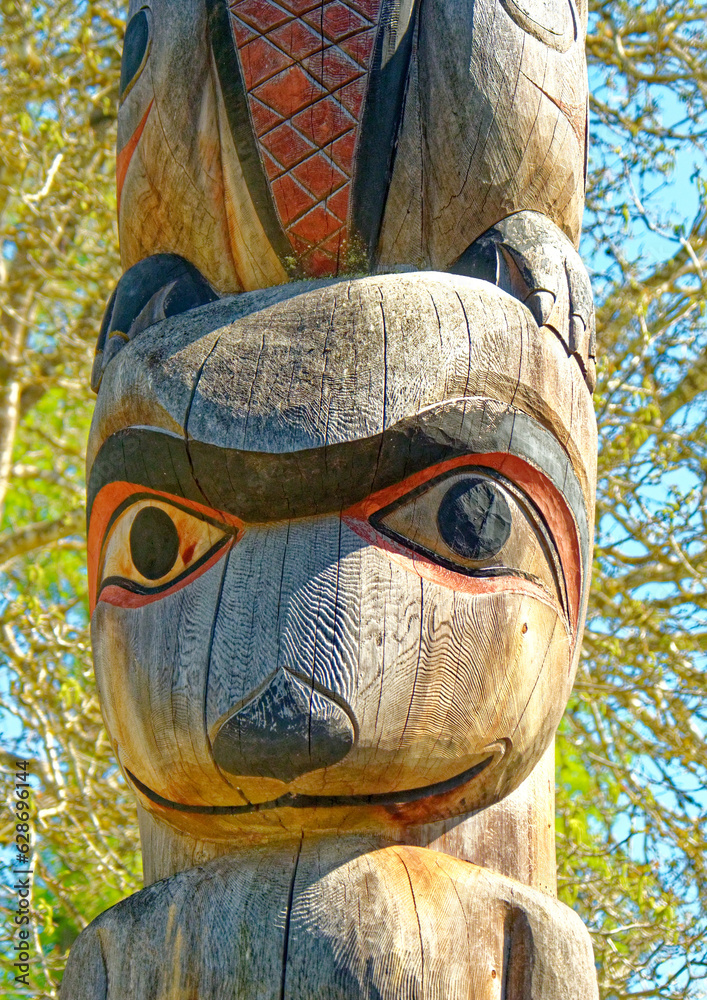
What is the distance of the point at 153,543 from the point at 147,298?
0.76 metres

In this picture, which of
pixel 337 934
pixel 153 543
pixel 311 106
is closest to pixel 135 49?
pixel 311 106

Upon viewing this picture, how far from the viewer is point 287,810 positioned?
2.20 meters

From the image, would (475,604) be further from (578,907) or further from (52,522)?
(52,522)

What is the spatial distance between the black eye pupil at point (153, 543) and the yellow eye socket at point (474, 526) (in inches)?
17.9

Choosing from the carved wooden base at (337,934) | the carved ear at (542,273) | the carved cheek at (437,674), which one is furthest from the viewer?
the carved ear at (542,273)

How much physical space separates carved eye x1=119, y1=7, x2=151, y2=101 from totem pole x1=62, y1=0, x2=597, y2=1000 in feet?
1.43

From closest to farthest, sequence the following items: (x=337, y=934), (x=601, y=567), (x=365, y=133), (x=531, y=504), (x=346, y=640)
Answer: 1. (x=337, y=934)
2. (x=346, y=640)
3. (x=531, y=504)
4. (x=365, y=133)
5. (x=601, y=567)

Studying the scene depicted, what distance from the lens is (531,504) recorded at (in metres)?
2.42

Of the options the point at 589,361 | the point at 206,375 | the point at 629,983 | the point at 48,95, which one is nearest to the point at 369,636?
the point at 206,375

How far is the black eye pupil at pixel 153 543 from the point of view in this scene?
2.46 m

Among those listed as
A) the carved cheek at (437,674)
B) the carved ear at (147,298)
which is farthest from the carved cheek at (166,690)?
the carved ear at (147,298)

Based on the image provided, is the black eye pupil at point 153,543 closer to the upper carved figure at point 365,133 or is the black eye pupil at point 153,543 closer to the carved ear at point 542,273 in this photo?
the upper carved figure at point 365,133

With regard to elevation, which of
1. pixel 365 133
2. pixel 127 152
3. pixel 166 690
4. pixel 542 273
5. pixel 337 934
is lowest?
pixel 337 934

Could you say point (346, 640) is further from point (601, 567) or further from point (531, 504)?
point (601, 567)
